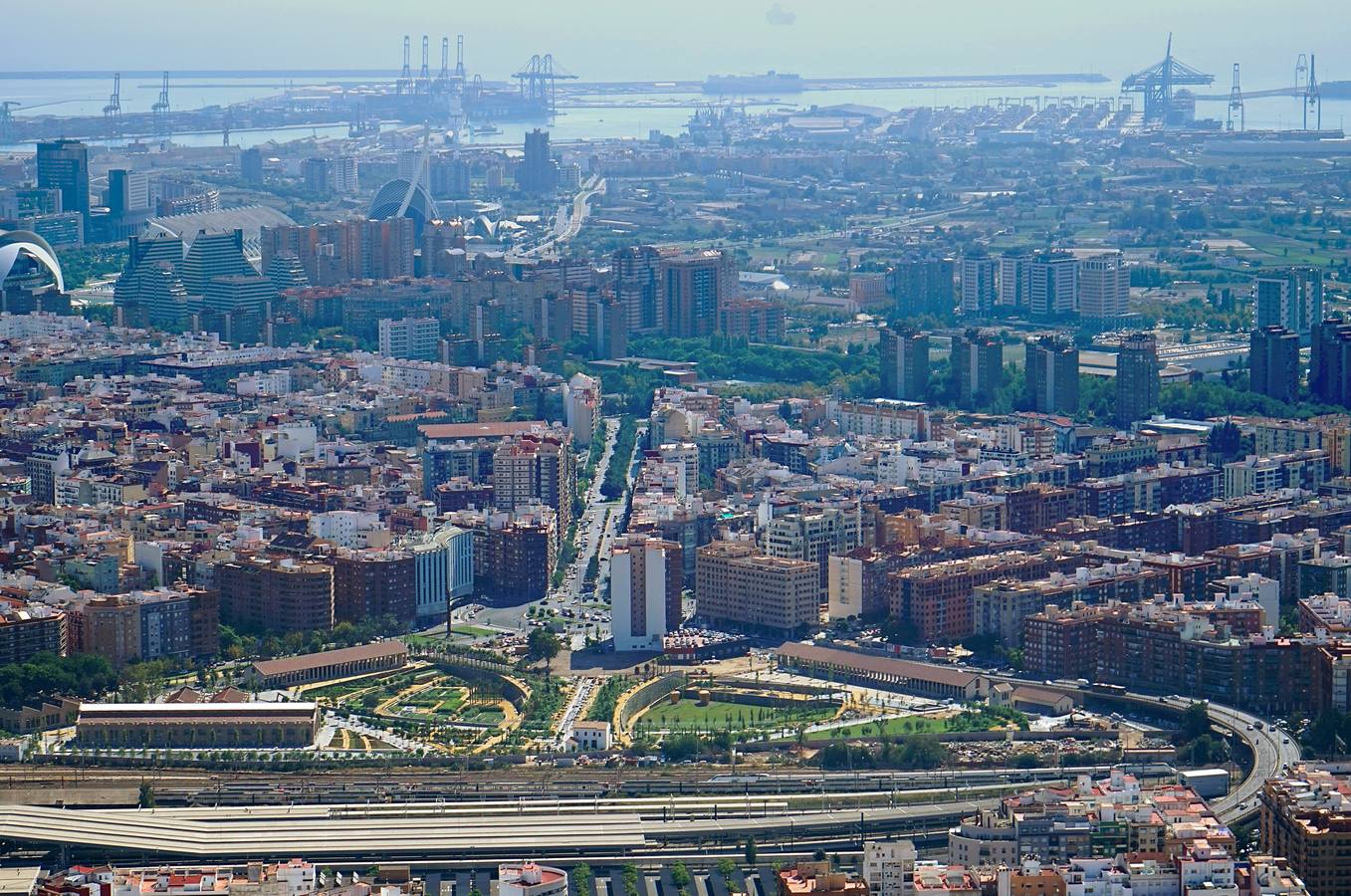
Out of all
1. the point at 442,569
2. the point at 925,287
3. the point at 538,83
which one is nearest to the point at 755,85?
the point at 538,83

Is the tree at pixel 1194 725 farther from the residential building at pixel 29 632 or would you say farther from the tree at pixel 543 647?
the residential building at pixel 29 632

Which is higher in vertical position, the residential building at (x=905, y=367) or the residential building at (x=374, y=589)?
the residential building at (x=905, y=367)

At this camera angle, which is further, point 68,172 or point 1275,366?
point 68,172

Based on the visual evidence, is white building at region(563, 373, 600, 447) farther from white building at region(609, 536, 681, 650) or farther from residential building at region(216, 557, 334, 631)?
white building at region(609, 536, 681, 650)

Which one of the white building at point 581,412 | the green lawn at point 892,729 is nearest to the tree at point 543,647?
the green lawn at point 892,729

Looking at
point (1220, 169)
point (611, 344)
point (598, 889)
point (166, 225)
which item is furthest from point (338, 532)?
point (1220, 169)

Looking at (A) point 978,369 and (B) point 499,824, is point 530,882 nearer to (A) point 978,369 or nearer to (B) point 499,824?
(B) point 499,824

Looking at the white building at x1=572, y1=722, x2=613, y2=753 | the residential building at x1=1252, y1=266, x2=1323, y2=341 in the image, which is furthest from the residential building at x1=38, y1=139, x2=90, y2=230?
the white building at x1=572, y1=722, x2=613, y2=753
